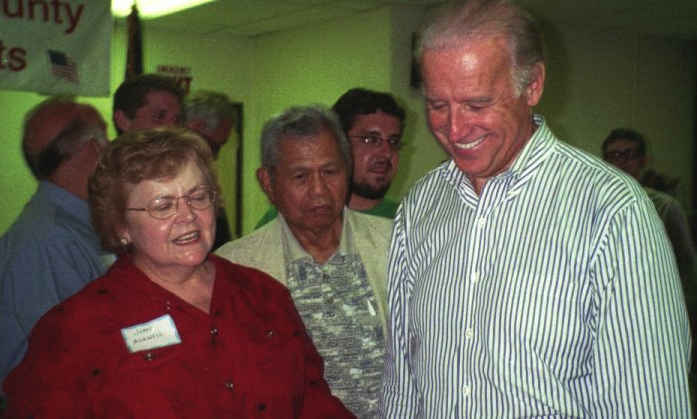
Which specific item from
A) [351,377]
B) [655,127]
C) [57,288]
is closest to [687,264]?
[351,377]

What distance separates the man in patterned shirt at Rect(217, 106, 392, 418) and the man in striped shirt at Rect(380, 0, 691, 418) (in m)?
0.41

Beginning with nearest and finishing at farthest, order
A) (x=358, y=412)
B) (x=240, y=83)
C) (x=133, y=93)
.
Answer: (x=358, y=412), (x=133, y=93), (x=240, y=83)

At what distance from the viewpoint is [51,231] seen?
204cm

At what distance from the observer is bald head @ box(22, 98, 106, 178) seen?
225 cm

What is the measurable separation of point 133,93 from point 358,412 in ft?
6.16

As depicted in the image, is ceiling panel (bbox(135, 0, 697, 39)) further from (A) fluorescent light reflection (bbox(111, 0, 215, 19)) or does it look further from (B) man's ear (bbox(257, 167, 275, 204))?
(B) man's ear (bbox(257, 167, 275, 204))

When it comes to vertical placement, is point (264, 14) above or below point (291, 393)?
above

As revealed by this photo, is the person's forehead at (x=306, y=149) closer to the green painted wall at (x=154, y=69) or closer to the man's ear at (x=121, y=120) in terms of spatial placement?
the man's ear at (x=121, y=120)

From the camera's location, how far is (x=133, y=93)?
315cm

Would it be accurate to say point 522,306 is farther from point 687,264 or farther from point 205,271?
point 687,264

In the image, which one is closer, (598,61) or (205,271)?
(205,271)

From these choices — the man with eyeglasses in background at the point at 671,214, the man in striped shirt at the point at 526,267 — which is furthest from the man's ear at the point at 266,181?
the man with eyeglasses in background at the point at 671,214

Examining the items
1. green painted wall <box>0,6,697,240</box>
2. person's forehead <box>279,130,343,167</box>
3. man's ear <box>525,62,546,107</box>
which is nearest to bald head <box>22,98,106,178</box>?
person's forehead <box>279,130,343,167</box>

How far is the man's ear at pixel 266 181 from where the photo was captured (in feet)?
7.29
